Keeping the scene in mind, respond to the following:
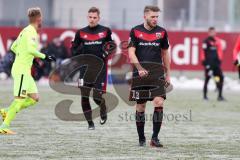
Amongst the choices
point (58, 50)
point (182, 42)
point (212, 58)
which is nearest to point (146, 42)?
point (212, 58)

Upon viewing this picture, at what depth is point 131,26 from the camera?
33500 mm

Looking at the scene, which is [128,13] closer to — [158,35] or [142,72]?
[158,35]

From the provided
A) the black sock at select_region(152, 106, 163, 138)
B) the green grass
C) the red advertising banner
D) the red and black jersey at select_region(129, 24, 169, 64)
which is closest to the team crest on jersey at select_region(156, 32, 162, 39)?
the red and black jersey at select_region(129, 24, 169, 64)

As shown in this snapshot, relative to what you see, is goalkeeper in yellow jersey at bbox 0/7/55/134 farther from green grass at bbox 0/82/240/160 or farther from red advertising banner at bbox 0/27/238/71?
red advertising banner at bbox 0/27/238/71

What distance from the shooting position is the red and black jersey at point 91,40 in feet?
48.0

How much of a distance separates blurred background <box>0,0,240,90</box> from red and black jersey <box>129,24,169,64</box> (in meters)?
16.6

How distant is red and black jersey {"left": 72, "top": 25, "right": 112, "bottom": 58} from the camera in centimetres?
1462

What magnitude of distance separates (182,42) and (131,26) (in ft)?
7.48

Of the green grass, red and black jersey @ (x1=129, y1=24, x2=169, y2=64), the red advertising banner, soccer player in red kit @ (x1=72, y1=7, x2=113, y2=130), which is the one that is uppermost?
red and black jersey @ (x1=129, y1=24, x2=169, y2=64)

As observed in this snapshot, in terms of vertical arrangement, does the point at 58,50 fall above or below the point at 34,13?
below

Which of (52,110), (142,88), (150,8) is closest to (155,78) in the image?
(142,88)

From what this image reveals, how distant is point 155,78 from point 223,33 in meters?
20.3

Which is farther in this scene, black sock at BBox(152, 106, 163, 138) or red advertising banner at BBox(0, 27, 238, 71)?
red advertising banner at BBox(0, 27, 238, 71)

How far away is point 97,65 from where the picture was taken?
48.8ft
